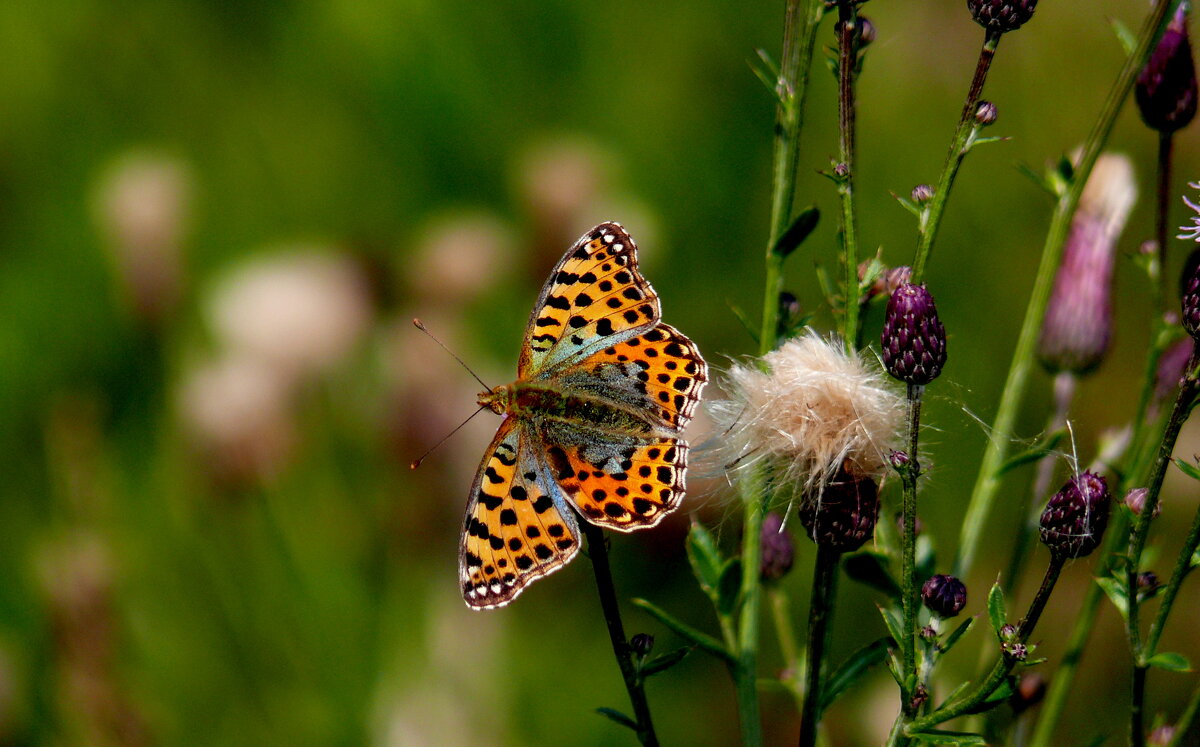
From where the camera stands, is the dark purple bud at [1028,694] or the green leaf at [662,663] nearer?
the green leaf at [662,663]

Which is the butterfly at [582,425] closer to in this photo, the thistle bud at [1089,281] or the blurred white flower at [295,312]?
the thistle bud at [1089,281]

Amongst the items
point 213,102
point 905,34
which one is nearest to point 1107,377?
point 905,34

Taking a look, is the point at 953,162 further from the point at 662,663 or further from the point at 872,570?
the point at 662,663

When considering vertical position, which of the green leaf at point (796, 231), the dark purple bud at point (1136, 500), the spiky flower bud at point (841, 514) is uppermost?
the green leaf at point (796, 231)

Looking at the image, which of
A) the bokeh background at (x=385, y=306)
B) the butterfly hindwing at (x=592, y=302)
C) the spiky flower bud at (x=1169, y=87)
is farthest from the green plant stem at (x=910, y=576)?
the spiky flower bud at (x=1169, y=87)

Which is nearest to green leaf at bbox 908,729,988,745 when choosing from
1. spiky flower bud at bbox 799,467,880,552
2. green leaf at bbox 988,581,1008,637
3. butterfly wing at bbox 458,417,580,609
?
green leaf at bbox 988,581,1008,637

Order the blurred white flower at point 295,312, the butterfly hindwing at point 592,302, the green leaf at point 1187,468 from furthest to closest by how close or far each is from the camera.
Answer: the blurred white flower at point 295,312 < the butterfly hindwing at point 592,302 < the green leaf at point 1187,468
